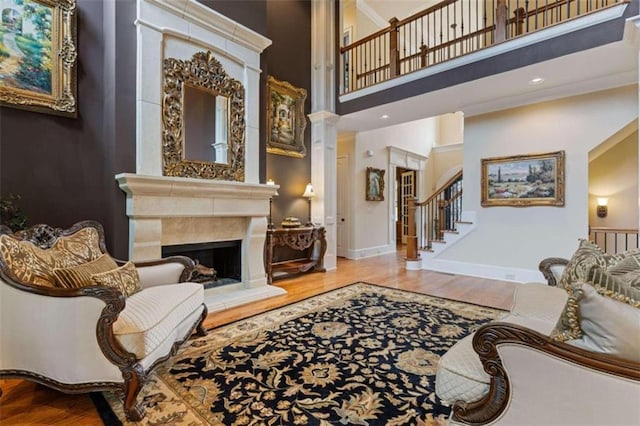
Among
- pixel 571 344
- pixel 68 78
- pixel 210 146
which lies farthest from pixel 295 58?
pixel 571 344

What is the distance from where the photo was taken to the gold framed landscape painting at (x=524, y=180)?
4207mm

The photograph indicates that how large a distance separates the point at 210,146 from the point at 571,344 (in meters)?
3.45

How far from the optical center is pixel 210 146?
3.47m

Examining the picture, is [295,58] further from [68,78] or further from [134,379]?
[134,379]

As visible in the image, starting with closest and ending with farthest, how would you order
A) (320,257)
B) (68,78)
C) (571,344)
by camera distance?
(571,344), (68,78), (320,257)

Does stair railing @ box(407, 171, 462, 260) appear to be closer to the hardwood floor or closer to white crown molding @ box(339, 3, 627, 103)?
the hardwood floor

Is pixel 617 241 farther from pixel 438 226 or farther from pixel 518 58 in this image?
pixel 518 58

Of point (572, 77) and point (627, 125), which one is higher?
point (572, 77)

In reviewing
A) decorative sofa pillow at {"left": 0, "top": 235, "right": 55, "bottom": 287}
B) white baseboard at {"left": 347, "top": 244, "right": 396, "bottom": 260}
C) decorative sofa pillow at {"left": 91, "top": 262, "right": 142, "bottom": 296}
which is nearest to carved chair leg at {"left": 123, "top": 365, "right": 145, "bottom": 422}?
decorative sofa pillow at {"left": 91, "top": 262, "right": 142, "bottom": 296}

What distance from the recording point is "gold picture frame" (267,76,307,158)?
15.5 feet

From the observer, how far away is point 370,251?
6.84m

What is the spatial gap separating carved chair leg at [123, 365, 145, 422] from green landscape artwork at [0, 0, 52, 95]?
8.46 ft

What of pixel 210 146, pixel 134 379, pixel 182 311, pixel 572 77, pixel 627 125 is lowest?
pixel 134 379

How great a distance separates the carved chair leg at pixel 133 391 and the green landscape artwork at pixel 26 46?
2577 mm
